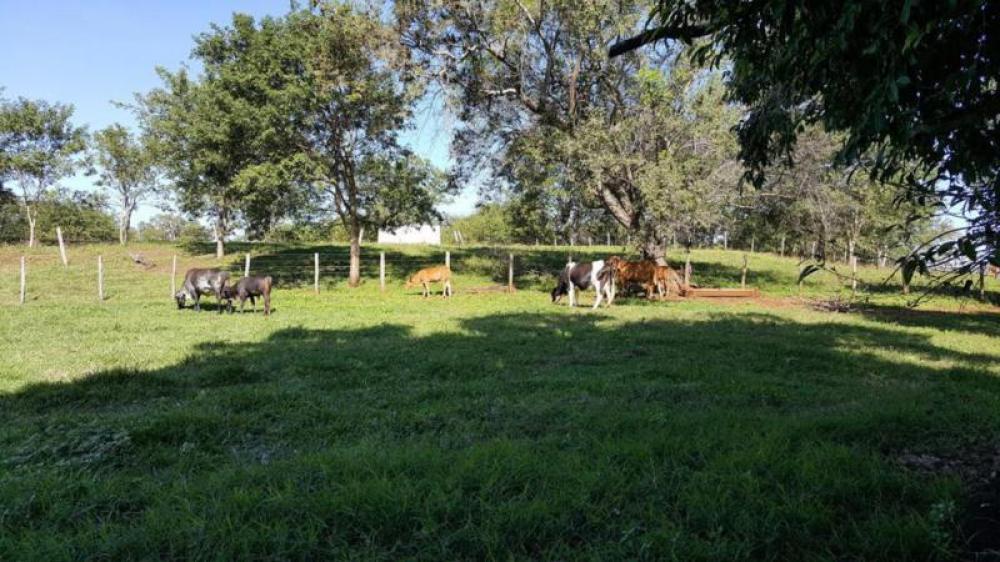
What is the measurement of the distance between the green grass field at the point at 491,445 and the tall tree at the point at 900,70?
1.72m

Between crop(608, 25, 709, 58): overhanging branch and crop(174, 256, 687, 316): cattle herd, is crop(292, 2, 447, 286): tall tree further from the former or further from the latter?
crop(608, 25, 709, 58): overhanging branch

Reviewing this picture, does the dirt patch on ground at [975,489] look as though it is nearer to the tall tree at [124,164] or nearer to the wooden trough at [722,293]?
the wooden trough at [722,293]

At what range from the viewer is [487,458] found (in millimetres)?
4258

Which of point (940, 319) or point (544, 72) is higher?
point (544, 72)

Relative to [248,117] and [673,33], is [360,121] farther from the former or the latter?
[673,33]

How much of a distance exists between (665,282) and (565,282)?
4.19 meters

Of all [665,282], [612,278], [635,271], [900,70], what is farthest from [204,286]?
[900,70]

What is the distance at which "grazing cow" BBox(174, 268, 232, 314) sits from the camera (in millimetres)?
16875

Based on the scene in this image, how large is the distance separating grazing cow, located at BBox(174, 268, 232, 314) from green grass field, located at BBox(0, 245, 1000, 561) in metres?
5.53

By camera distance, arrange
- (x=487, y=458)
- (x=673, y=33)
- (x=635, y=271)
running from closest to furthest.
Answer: (x=673, y=33) < (x=487, y=458) < (x=635, y=271)

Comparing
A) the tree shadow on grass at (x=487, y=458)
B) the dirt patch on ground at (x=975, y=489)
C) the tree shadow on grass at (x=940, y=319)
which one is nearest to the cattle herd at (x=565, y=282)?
the tree shadow on grass at (x=940, y=319)

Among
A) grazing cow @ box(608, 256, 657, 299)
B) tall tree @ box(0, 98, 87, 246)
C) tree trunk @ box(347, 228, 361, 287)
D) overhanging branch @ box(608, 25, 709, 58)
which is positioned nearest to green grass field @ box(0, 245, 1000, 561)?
overhanging branch @ box(608, 25, 709, 58)

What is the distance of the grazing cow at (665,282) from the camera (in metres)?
21.2

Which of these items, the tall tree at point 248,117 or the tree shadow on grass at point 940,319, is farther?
the tall tree at point 248,117
